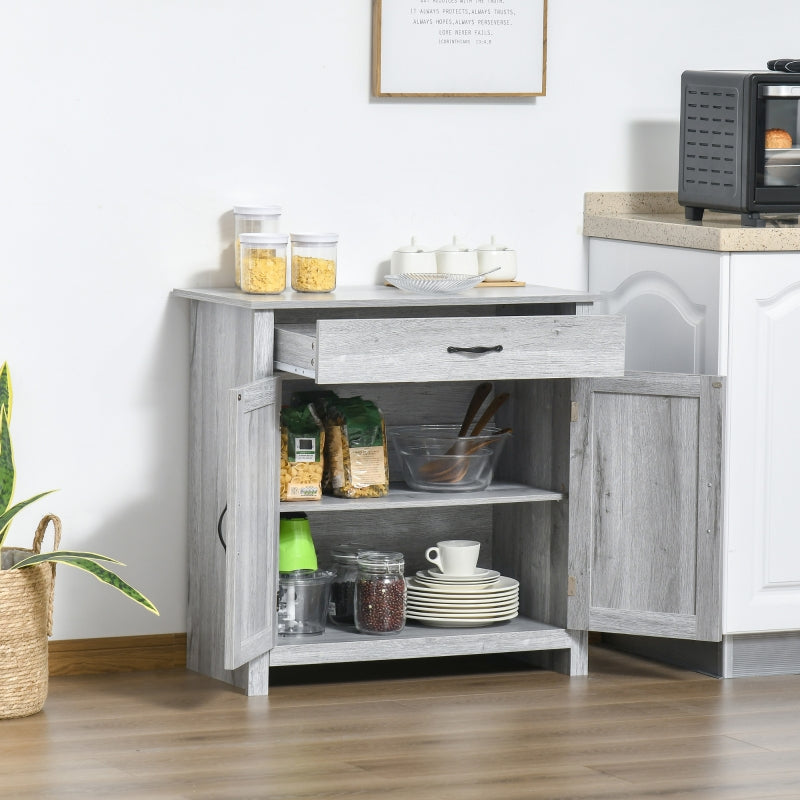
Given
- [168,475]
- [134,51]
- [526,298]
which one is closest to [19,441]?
[168,475]

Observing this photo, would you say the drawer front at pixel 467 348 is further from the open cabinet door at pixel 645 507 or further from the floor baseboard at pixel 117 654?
the floor baseboard at pixel 117 654

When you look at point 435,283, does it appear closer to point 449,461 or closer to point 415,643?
point 449,461

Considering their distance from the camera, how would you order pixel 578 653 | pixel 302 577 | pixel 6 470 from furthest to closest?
pixel 578 653, pixel 302 577, pixel 6 470

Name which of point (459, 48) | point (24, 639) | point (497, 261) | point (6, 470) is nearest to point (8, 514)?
point (6, 470)

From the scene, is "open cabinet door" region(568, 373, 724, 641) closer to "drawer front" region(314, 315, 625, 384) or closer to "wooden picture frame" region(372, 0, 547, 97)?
"drawer front" region(314, 315, 625, 384)

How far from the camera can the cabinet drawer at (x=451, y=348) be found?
2980 millimetres

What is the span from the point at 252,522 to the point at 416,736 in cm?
49

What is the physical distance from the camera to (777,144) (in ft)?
11.0

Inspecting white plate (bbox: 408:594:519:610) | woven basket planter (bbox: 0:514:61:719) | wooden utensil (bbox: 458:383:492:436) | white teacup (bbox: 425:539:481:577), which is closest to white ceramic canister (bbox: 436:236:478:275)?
wooden utensil (bbox: 458:383:492:436)

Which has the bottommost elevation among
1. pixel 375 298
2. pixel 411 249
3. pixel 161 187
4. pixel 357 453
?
pixel 357 453

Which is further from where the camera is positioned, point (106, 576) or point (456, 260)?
point (456, 260)

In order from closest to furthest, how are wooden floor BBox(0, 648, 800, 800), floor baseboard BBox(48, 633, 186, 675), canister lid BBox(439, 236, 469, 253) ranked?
1. wooden floor BBox(0, 648, 800, 800)
2. floor baseboard BBox(48, 633, 186, 675)
3. canister lid BBox(439, 236, 469, 253)

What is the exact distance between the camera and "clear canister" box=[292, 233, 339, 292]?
127 inches

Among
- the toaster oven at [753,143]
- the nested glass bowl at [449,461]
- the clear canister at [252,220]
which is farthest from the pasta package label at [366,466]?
the toaster oven at [753,143]
